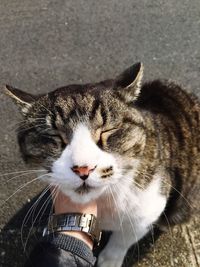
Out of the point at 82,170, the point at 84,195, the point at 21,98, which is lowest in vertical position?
the point at 84,195

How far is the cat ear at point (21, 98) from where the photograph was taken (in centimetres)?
195

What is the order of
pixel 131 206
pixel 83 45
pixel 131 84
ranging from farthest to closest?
pixel 83 45 → pixel 131 206 → pixel 131 84

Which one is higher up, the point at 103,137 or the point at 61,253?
the point at 103,137

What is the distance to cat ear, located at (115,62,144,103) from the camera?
197 centimetres

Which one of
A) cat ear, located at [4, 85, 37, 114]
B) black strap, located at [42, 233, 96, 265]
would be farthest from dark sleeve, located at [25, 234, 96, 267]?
cat ear, located at [4, 85, 37, 114]

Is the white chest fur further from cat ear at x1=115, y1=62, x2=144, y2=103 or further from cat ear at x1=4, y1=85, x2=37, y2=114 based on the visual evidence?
cat ear at x1=4, y1=85, x2=37, y2=114

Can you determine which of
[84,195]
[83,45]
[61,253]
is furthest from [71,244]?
[83,45]

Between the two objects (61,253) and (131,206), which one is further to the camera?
(131,206)

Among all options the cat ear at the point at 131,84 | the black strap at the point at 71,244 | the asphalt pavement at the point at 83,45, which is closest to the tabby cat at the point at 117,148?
the cat ear at the point at 131,84

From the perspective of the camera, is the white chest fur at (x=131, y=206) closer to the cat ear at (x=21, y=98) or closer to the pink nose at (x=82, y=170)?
the pink nose at (x=82, y=170)

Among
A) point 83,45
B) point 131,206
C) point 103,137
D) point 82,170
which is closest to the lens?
point 82,170

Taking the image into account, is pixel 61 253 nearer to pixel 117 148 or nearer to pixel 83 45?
pixel 117 148

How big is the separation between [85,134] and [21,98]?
0.32 m

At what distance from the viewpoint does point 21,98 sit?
1976 millimetres
